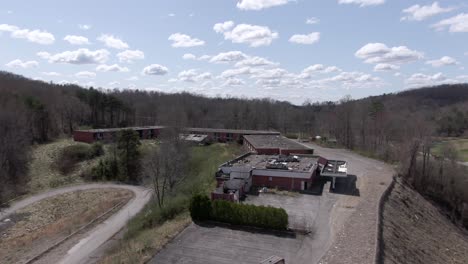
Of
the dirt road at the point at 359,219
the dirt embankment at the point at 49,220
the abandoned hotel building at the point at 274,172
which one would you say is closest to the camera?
the dirt road at the point at 359,219

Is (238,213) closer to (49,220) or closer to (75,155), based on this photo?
(49,220)

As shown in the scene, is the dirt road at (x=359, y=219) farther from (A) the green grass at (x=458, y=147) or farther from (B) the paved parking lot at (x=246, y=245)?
(A) the green grass at (x=458, y=147)

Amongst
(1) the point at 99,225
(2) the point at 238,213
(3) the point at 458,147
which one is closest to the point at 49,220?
(1) the point at 99,225

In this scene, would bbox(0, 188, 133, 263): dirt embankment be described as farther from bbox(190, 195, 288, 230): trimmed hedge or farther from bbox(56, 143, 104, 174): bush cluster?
bbox(190, 195, 288, 230): trimmed hedge

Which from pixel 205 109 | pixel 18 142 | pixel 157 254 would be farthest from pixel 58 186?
pixel 205 109

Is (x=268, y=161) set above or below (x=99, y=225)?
above

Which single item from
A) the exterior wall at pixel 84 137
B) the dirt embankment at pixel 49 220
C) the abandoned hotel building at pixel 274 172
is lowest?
the dirt embankment at pixel 49 220

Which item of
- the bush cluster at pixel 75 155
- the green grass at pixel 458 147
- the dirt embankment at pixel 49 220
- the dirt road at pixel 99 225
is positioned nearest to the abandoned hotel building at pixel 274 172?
the dirt road at pixel 99 225
